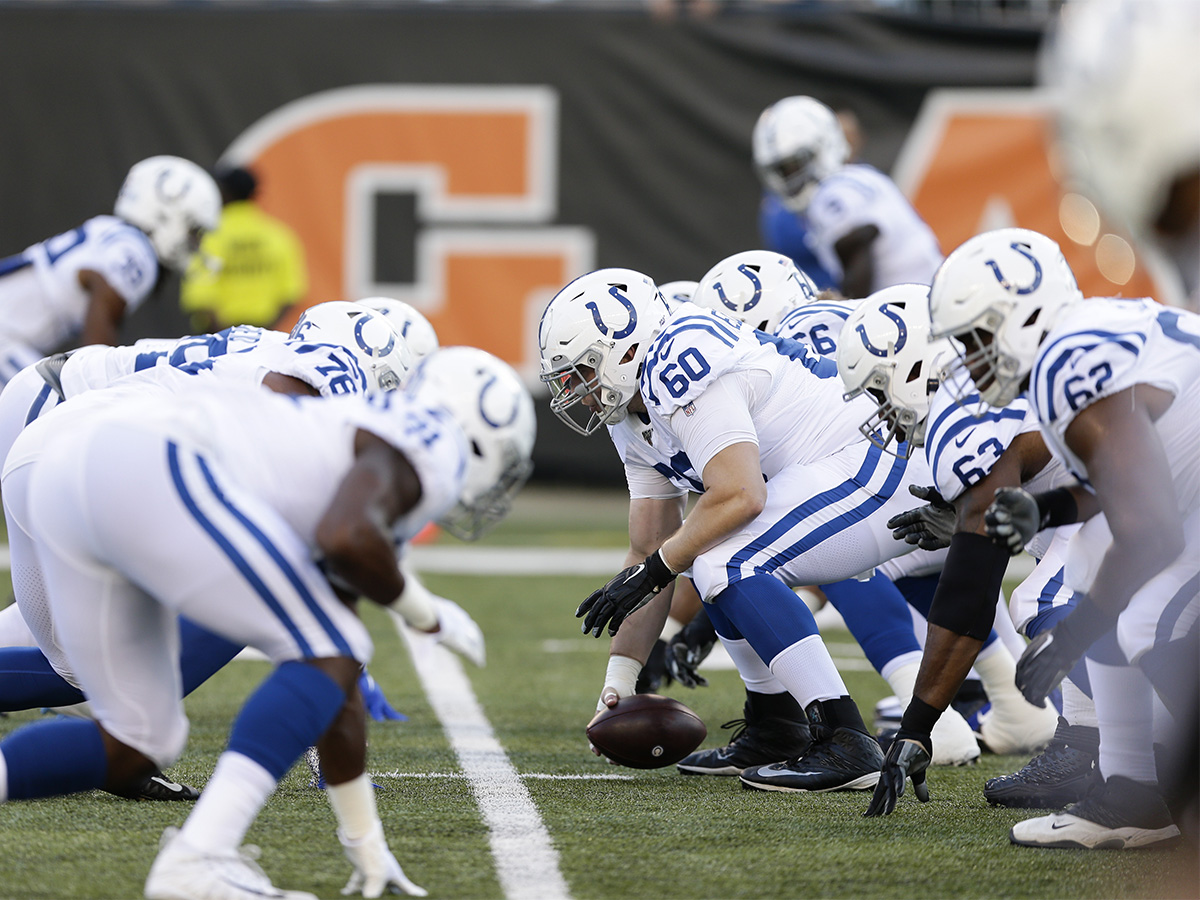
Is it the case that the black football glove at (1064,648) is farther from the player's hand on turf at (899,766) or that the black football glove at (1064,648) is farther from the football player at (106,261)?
the football player at (106,261)

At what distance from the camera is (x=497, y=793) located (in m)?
3.77

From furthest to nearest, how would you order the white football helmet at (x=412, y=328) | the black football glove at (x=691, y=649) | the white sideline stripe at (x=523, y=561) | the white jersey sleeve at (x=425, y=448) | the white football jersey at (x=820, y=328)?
1. the white sideline stripe at (x=523, y=561)
2. the black football glove at (x=691, y=649)
3. the white football jersey at (x=820, y=328)
4. the white football helmet at (x=412, y=328)
5. the white jersey sleeve at (x=425, y=448)

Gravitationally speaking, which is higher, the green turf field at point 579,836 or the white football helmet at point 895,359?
the white football helmet at point 895,359

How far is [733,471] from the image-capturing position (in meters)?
3.78

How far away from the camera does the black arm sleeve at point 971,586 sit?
136 inches

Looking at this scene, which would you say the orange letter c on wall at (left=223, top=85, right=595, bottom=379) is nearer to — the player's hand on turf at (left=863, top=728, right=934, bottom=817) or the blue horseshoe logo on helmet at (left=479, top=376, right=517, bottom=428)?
the player's hand on turf at (left=863, top=728, right=934, bottom=817)

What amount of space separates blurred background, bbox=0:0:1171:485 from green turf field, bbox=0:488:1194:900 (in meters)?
5.90

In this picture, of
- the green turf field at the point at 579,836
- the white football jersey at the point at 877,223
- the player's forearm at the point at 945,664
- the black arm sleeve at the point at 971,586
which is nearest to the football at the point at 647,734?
the green turf field at the point at 579,836

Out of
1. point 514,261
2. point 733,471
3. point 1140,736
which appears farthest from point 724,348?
point 514,261

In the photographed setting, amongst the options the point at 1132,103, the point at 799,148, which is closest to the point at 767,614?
the point at 1132,103

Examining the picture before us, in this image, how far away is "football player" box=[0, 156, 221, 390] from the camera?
6078mm

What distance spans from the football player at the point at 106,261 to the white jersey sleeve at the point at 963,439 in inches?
145

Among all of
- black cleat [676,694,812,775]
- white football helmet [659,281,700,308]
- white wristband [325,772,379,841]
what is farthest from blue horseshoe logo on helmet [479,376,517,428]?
white football helmet [659,281,700,308]

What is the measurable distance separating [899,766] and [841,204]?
358 cm
